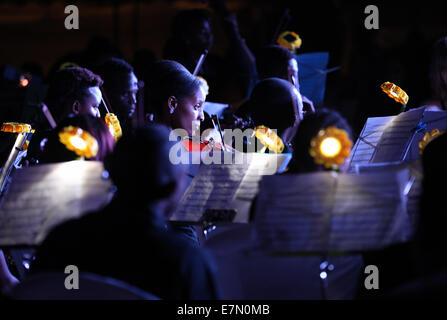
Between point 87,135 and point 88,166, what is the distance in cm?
16

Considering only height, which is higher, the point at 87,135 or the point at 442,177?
the point at 87,135

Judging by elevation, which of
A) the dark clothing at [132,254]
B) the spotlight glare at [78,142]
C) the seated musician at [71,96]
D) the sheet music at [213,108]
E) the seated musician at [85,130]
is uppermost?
the sheet music at [213,108]

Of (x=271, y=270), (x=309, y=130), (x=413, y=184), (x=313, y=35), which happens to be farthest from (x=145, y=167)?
(x=313, y=35)

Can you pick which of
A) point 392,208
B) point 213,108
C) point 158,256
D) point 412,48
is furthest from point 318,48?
point 158,256

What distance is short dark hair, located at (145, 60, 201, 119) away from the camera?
311 cm

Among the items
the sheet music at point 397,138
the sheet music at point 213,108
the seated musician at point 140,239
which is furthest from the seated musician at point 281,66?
the seated musician at point 140,239

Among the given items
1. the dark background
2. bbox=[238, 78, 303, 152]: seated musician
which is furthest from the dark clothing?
the dark background

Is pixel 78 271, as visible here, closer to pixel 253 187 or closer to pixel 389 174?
pixel 253 187

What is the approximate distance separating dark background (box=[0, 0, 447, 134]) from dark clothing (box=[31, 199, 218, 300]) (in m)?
3.08

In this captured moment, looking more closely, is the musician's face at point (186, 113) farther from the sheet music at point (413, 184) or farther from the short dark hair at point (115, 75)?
the sheet music at point (413, 184)

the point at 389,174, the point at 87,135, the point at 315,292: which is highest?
the point at 87,135

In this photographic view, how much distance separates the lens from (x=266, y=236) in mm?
1823

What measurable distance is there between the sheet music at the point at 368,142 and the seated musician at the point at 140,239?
121 centimetres

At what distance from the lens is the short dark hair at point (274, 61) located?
12.7 feet
